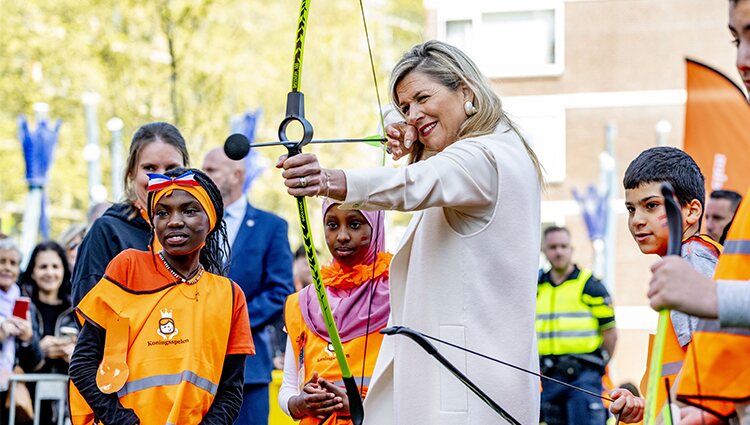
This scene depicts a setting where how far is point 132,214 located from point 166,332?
0.89 meters

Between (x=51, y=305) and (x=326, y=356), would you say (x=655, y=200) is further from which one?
Result: (x=51, y=305)

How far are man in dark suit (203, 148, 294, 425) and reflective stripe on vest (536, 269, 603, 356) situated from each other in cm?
371

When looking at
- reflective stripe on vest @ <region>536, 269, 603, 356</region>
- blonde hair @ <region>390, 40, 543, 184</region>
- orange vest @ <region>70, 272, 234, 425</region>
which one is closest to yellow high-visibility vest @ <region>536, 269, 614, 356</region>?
reflective stripe on vest @ <region>536, 269, 603, 356</region>

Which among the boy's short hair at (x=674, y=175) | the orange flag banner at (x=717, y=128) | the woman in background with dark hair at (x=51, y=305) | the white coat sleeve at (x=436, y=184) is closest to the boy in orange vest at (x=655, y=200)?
the boy's short hair at (x=674, y=175)

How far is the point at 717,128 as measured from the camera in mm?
10586

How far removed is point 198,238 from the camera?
178 inches

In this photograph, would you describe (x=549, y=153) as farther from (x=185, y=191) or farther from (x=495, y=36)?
(x=185, y=191)

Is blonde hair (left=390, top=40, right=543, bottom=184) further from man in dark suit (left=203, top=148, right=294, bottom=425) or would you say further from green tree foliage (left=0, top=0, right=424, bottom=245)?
green tree foliage (left=0, top=0, right=424, bottom=245)

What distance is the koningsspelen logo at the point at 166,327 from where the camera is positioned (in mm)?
4332

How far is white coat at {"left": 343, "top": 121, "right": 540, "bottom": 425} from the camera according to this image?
3689 millimetres

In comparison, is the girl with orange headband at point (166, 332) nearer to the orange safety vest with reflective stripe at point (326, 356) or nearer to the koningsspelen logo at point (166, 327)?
the koningsspelen logo at point (166, 327)

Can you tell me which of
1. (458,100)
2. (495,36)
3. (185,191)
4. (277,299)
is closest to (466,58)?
(458,100)

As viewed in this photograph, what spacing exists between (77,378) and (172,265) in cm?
53

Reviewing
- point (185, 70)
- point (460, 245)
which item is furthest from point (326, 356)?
point (185, 70)
